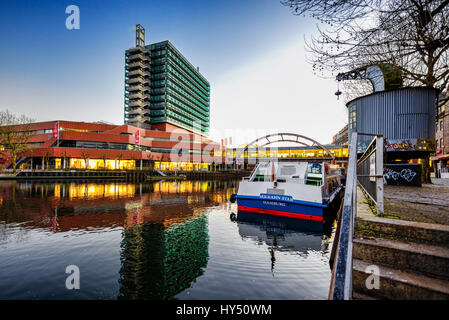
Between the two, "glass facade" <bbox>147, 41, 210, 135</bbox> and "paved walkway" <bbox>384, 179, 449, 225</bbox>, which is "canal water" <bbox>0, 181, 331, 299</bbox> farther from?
"glass facade" <bbox>147, 41, 210, 135</bbox>

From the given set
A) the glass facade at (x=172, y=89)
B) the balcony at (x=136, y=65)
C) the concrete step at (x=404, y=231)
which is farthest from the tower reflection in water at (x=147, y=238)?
the balcony at (x=136, y=65)

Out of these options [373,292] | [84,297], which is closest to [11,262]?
[84,297]

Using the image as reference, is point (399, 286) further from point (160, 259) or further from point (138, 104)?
point (138, 104)

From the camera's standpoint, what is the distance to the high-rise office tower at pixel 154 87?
307 ft

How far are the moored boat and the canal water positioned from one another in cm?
66

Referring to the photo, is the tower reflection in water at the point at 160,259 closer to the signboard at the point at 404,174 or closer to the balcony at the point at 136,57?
the signboard at the point at 404,174

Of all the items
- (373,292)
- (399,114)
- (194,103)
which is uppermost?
(194,103)

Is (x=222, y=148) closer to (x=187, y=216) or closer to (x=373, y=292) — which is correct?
(x=187, y=216)

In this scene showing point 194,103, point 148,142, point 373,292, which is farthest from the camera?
point 194,103

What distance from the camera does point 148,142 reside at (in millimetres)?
72312

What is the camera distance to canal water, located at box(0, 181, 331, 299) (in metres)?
4.47

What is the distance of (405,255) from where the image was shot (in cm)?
296
